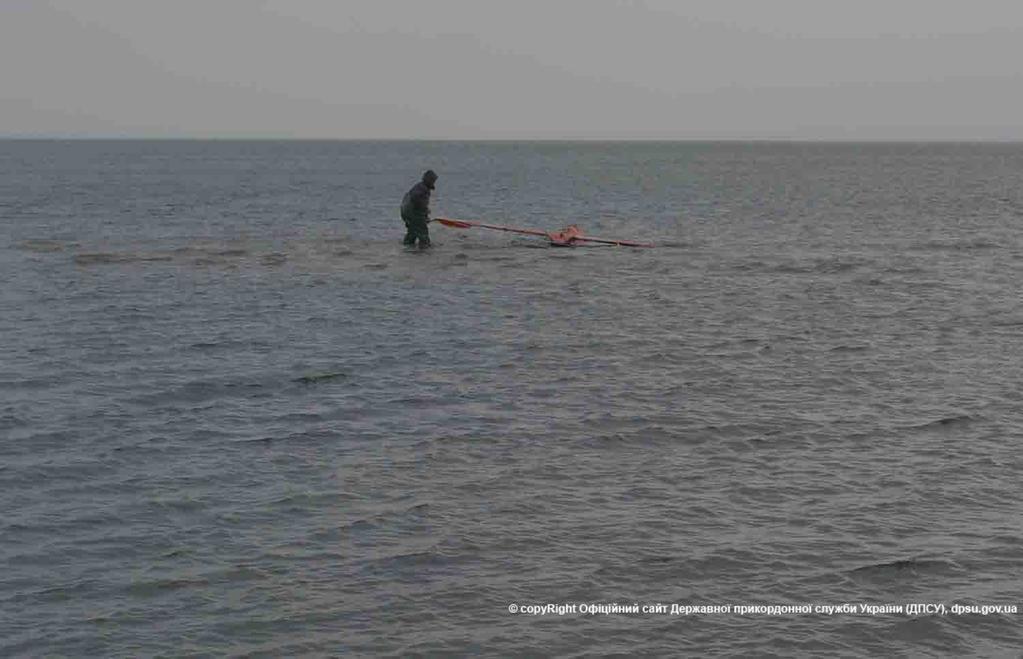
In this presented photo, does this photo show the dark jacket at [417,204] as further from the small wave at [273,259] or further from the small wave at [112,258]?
the small wave at [112,258]

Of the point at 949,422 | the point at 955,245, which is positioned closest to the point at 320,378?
the point at 949,422

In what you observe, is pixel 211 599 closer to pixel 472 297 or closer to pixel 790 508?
pixel 790 508

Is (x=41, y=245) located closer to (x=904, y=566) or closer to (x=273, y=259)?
(x=273, y=259)

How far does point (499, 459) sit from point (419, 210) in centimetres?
2467

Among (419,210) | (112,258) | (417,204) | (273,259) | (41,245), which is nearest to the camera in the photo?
(417,204)

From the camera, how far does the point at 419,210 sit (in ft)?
132

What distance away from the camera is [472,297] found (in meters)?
31.9

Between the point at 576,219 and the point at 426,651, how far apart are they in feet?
173

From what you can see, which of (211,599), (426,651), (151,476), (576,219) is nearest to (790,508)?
(426,651)

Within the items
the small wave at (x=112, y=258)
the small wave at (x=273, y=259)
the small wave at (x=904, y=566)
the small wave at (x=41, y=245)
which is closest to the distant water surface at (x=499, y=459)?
the small wave at (x=904, y=566)

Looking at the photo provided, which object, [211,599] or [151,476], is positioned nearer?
[211,599]

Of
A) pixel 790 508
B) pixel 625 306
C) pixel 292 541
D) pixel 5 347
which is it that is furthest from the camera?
pixel 625 306

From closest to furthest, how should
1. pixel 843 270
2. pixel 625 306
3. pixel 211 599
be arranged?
pixel 211 599, pixel 625 306, pixel 843 270

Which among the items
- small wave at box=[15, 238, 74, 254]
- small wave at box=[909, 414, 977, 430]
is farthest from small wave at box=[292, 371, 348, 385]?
small wave at box=[15, 238, 74, 254]
